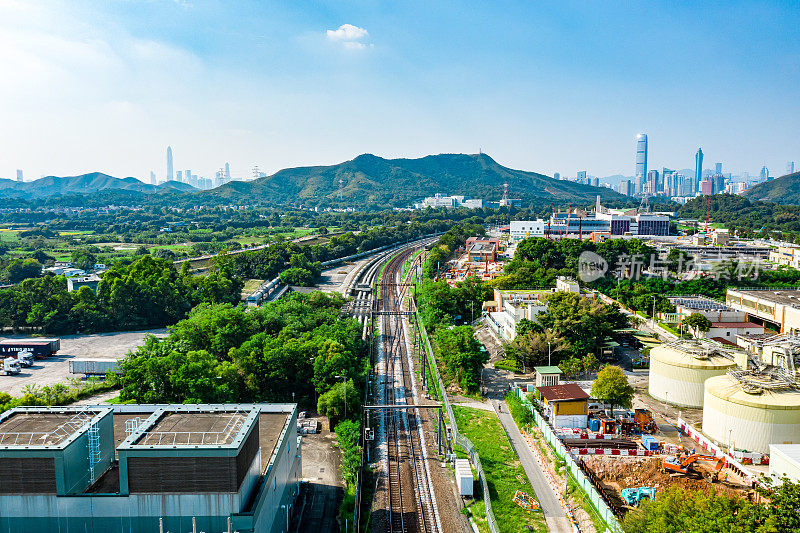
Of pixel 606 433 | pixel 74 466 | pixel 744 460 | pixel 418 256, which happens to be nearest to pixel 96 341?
pixel 74 466

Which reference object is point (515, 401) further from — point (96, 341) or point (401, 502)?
point (96, 341)

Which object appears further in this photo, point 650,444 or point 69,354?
point 69,354

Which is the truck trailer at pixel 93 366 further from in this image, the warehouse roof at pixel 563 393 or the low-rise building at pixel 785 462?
the low-rise building at pixel 785 462

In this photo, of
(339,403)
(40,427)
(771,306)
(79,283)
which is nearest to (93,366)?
(339,403)

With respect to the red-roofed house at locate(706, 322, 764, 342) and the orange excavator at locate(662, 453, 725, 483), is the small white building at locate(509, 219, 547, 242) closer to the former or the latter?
the red-roofed house at locate(706, 322, 764, 342)

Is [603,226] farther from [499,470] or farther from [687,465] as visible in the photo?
[499,470]

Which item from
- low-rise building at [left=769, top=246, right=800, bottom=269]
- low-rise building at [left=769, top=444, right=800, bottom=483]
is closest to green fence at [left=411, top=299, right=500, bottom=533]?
low-rise building at [left=769, top=444, right=800, bottom=483]
